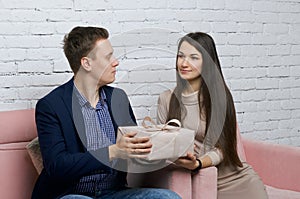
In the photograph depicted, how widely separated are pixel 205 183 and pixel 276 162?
67 centimetres

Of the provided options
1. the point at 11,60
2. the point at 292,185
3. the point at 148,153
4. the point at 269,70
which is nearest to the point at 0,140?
the point at 11,60

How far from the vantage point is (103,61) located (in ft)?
7.13

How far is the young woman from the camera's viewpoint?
2.35 meters

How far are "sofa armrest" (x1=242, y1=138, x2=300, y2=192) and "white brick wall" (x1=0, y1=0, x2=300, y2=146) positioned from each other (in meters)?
0.45

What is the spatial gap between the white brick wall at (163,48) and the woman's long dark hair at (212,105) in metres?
0.09

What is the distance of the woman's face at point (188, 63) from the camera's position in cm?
232

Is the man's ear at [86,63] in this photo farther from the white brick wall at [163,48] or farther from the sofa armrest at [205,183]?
the sofa armrest at [205,183]

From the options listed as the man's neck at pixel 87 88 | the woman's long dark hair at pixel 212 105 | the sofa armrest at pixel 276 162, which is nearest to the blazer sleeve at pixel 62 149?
the man's neck at pixel 87 88

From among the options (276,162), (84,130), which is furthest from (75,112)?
(276,162)

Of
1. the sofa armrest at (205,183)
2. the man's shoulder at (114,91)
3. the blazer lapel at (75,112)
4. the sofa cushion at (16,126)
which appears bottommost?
the sofa armrest at (205,183)

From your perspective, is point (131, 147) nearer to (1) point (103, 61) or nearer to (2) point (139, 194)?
(2) point (139, 194)

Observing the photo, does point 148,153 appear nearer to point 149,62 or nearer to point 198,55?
point 149,62

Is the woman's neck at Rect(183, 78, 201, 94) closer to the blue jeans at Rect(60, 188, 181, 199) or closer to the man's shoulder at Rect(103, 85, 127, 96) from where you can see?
the man's shoulder at Rect(103, 85, 127, 96)

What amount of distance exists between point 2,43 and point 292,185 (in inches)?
56.7
